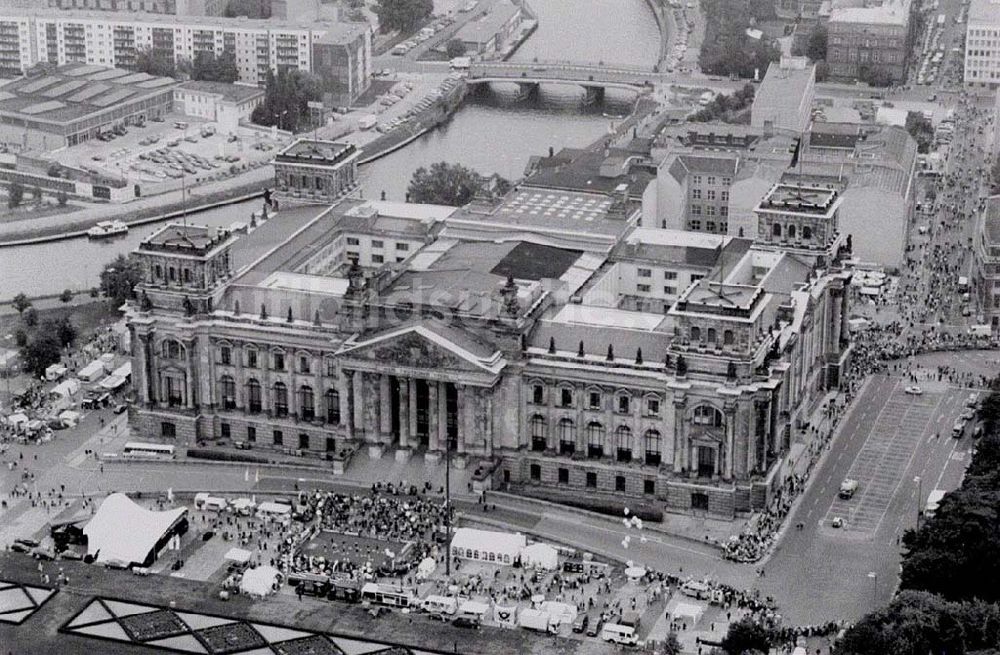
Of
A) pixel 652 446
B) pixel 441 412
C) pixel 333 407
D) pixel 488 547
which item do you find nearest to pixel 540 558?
pixel 488 547

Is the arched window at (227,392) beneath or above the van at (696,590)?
above

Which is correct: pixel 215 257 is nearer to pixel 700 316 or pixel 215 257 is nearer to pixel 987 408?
pixel 700 316

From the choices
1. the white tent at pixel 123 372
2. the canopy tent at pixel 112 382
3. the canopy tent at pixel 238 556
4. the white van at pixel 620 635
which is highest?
the white tent at pixel 123 372

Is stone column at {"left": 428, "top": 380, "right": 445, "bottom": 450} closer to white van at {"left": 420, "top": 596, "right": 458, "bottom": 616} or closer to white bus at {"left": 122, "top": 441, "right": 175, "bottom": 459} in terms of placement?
white bus at {"left": 122, "top": 441, "right": 175, "bottom": 459}

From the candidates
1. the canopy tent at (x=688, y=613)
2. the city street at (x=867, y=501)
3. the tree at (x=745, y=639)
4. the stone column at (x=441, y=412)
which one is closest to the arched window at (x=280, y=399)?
the stone column at (x=441, y=412)

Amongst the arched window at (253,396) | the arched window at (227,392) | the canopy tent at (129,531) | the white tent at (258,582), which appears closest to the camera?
the white tent at (258,582)

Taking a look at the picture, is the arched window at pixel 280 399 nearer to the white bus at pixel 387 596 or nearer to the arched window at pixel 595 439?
the arched window at pixel 595 439
